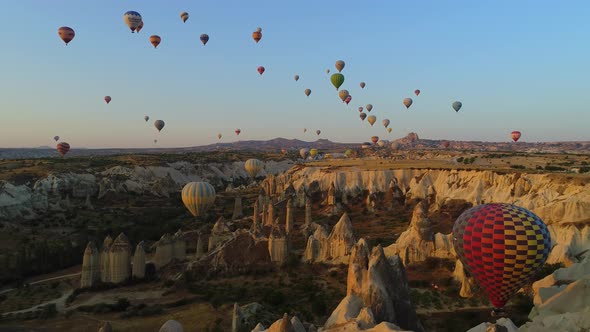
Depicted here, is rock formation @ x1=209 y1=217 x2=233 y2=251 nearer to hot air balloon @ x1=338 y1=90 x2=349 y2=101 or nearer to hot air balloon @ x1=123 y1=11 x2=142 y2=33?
hot air balloon @ x1=123 y1=11 x2=142 y2=33

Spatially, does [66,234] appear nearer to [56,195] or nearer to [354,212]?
[56,195]

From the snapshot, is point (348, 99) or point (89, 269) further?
point (348, 99)

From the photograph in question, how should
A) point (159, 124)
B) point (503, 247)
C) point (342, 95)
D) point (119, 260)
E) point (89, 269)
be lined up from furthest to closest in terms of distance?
point (159, 124)
point (342, 95)
point (119, 260)
point (89, 269)
point (503, 247)

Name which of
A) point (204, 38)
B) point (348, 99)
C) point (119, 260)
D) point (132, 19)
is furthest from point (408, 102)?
point (119, 260)

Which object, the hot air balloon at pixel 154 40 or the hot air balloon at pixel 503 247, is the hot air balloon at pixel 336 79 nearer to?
the hot air balloon at pixel 154 40

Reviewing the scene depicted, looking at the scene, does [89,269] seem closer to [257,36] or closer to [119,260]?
[119,260]

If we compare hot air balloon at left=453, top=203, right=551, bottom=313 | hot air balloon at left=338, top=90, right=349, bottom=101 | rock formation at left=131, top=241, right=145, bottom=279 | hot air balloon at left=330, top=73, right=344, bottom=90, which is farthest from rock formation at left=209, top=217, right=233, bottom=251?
hot air balloon at left=338, top=90, right=349, bottom=101

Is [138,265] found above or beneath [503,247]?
beneath

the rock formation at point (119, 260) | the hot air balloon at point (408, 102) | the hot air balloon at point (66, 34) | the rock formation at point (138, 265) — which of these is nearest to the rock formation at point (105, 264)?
the rock formation at point (119, 260)
